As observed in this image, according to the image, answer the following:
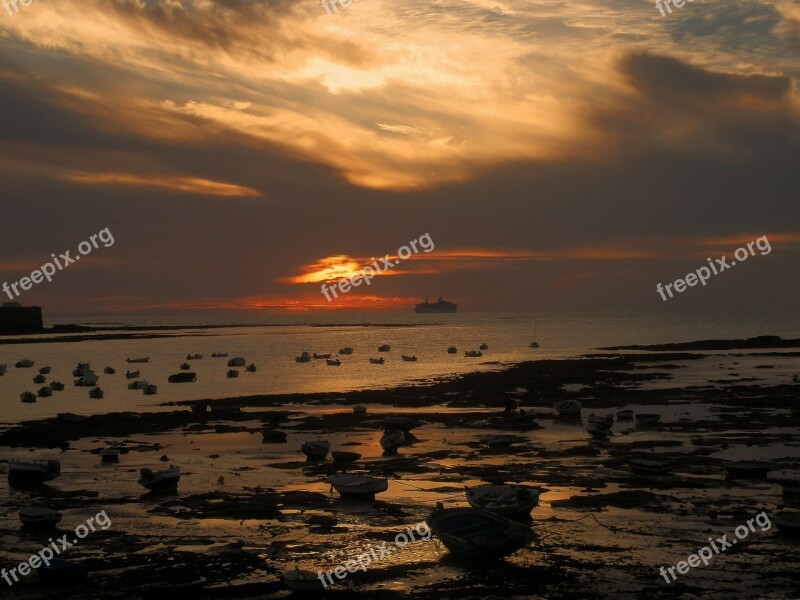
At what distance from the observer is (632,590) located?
18562 millimetres

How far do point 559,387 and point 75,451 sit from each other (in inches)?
1549

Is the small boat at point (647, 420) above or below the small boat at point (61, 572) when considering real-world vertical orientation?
above

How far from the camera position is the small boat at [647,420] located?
143 ft

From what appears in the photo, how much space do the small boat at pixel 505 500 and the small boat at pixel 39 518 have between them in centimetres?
1248

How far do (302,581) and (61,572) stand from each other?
19.6 feet

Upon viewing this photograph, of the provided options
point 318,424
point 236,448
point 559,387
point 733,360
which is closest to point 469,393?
point 559,387

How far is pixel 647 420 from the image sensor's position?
4381cm

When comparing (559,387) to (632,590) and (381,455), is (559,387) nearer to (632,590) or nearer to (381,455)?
(381,455)

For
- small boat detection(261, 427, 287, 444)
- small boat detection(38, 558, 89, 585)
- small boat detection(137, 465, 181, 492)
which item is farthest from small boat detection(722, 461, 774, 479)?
small boat detection(38, 558, 89, 585)

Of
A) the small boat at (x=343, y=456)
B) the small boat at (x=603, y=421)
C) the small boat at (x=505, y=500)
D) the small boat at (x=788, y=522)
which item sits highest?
the small boat at (x=603, y=421)

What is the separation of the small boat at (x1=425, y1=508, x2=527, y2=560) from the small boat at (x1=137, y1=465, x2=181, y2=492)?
36.6ft

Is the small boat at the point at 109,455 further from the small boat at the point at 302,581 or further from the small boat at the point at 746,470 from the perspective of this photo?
the small boat at the point at 746,470

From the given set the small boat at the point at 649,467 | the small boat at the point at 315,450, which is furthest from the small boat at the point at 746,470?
the small boat at the point at 315,450

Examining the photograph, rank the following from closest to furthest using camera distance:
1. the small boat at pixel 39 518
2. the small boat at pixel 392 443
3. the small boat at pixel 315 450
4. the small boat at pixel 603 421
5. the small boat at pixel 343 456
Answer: the small boat at pixel 39 518, the small boat at pixel 343 456, the small boat at pixel 315 450, the small boat at pixel 392 443, the small boat at pixel 603 421
